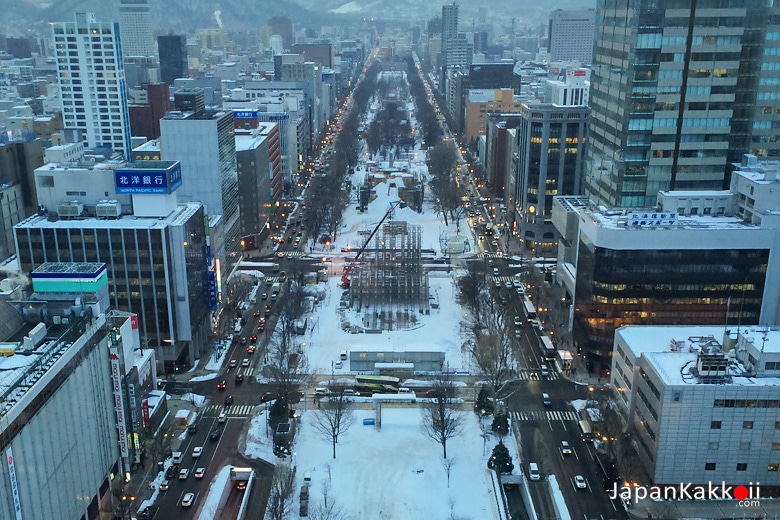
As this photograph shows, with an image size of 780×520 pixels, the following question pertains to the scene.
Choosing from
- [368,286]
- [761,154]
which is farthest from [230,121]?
[761,154]

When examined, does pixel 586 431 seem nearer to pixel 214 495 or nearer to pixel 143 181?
pixel 214 495

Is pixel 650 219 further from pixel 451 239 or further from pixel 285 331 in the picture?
pixel 451 239

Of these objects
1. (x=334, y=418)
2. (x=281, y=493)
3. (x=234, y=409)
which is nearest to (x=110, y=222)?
(x=234, y=409)

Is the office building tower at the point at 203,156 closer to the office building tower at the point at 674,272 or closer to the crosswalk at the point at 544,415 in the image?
the crosswalk at the point at 544,415

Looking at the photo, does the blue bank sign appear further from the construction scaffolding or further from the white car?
the white car

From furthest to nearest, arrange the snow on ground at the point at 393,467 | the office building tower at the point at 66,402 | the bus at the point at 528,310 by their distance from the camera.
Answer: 1. the bus at the point at 528,310
2. the snow on ground at the point at 393,467
3. the office building tower at the point at 66,402

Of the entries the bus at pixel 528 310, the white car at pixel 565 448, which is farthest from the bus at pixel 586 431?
the bus at pixel 528 310
